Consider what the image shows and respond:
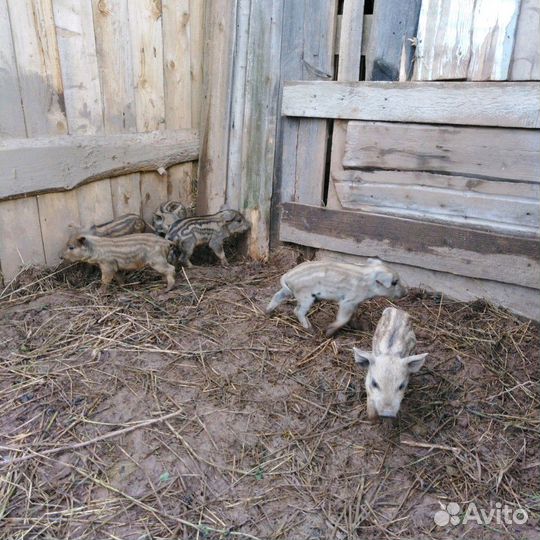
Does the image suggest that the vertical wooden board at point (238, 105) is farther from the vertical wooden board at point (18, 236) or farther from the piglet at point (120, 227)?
the vertical wooden board at point (18, 236)

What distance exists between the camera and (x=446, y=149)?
13.3 ft

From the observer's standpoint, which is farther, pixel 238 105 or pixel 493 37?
pixel 238 105

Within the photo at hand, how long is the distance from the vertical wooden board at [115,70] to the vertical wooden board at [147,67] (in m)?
0.07

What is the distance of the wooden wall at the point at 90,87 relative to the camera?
3.87 meters

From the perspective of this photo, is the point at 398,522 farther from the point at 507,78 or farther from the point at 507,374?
the point at 507,78

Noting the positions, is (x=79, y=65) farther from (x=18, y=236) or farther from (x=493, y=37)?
(x=493, y=37)

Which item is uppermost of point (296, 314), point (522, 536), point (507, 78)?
point (507, 78)

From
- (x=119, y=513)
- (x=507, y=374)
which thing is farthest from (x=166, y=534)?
(x=507, y=374)

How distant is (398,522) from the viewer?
8.39 feet

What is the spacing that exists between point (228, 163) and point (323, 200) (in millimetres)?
1019

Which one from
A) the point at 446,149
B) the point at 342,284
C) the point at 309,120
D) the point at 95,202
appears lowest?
the point at 342,284

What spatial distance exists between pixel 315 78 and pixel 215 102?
106 centimetres

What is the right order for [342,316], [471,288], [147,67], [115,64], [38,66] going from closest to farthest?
[342,316] → [38,66] → [471,288] → [115,64] → [147,67]

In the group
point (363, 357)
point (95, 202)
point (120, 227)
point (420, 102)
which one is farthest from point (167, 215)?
point (363, 357)
